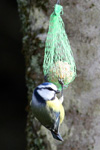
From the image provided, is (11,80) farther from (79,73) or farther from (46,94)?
(46,94)

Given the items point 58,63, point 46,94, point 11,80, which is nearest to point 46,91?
point 46,94

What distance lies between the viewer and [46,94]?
1.33 metres

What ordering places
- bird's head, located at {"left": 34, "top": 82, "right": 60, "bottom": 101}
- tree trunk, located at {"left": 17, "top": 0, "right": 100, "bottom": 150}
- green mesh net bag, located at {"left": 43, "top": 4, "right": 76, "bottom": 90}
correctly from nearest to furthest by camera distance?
1. bird's head, located at {"left": 34, "top": 82, "right": 60, "bottom": 101}
2. green mesh net bag, located at {"left": 43, "top": 4, "right": 76, "bottom": 90}
3. tree trunk, located at {"left": 17, "top": 0, "right": 100, "bottom": 150}

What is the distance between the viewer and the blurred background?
157 inches

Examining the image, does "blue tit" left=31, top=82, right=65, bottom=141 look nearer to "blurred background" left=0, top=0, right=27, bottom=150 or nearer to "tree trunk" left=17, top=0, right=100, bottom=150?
"tree trunk" left=17, top=0, right=100, bottom=150

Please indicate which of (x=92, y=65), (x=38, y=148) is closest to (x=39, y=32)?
(x=92, y=65)

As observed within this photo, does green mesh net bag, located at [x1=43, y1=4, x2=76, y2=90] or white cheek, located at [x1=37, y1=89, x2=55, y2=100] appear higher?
green mesh net bag, located at [x1=43, y1=4, x2=76, y2=90]

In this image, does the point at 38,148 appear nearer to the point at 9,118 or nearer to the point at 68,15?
the point at 68,15

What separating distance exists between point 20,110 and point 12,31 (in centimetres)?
112

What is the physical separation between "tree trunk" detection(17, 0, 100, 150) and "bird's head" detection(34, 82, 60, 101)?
2.05 feet

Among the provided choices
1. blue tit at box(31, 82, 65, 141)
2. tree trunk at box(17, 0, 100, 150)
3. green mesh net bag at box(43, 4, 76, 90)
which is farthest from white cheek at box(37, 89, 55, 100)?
tree trunk at box(17, 0, 100, 150)

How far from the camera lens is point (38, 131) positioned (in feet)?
6.88

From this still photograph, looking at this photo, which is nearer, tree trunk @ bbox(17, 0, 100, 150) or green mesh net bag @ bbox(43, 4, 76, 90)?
green mesh net bag @ bbox(43, 4, 76, 90)

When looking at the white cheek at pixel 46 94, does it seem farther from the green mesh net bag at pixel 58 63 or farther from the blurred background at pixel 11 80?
the blurred background at pixel 11 80
